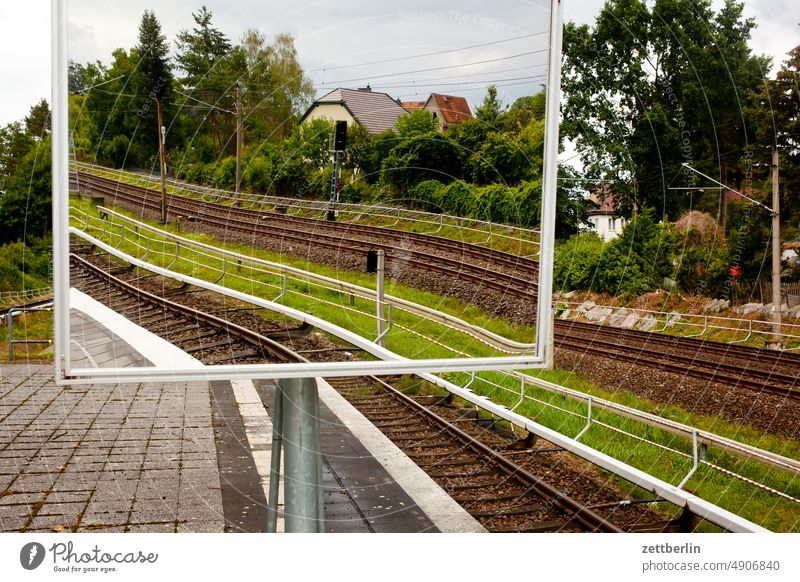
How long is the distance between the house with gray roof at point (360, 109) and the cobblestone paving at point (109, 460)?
4.88 ft

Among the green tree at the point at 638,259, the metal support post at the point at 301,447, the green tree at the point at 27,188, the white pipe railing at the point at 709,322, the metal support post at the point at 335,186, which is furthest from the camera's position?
the white pipe railing at the point at 709,322

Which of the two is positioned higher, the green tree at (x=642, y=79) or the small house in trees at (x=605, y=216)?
the green tree at (x=642, y=79)

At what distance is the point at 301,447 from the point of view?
4.85 ft

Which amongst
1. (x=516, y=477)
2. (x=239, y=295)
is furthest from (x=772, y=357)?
(x=239, y=295)

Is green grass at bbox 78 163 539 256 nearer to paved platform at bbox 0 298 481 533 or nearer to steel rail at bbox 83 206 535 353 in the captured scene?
steel rail at bbox 83 206 535 353

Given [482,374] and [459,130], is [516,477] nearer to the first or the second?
[482,374]

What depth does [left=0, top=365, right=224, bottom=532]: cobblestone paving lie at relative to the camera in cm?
233

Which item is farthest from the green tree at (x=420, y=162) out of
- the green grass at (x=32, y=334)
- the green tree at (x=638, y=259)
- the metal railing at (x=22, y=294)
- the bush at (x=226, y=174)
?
the green grass at (x=32, y=334)

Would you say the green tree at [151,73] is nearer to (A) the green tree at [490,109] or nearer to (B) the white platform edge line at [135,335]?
(B) the white platform edge line at [135,335]

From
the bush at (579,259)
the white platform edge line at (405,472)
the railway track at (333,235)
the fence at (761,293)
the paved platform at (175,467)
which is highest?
the railway track at (333,235)

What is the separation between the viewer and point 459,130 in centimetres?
139

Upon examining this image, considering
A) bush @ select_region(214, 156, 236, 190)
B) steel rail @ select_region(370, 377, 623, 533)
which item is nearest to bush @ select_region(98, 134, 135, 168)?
bush @ select_region(214, 156, 236, 190)

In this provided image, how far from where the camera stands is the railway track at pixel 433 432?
1.25 metres

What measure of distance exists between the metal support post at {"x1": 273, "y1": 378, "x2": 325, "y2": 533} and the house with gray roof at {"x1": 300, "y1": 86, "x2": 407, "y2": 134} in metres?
0.52
